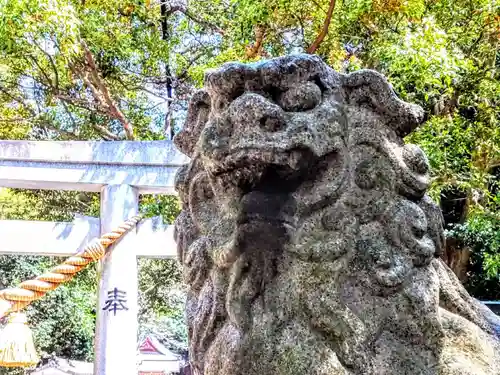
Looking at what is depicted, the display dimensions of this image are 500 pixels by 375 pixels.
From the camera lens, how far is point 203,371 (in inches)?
56.9

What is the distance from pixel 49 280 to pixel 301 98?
2.76 metres

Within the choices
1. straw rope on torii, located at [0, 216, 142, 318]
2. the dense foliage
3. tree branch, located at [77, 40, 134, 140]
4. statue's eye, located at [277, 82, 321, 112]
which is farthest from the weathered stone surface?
tree branch, located at [77, 40, 134, 140]

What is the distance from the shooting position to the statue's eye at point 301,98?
136 cm

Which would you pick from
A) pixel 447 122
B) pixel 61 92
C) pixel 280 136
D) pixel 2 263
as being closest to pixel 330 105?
pixel 280 136

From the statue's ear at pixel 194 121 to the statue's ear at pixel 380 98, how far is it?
393mm

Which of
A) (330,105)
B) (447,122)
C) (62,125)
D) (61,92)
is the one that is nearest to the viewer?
(330,105)

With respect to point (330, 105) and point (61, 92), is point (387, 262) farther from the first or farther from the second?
point (61, 92)

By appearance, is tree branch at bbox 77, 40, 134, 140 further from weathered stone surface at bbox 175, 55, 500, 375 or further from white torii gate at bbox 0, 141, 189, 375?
weathered stone surface at bbox 175, 55, 500, 375

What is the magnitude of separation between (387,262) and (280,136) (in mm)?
378

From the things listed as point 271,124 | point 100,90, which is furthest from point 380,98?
point 100,90

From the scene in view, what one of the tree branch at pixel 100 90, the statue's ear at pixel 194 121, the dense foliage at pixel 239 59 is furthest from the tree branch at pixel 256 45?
the statue's ear at pixel 194 121

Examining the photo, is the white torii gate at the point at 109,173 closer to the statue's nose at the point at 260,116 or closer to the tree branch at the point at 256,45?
the tree branch at the point at 256,45

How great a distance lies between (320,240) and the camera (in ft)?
4.34

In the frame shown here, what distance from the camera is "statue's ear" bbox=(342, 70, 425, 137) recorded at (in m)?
1.44
